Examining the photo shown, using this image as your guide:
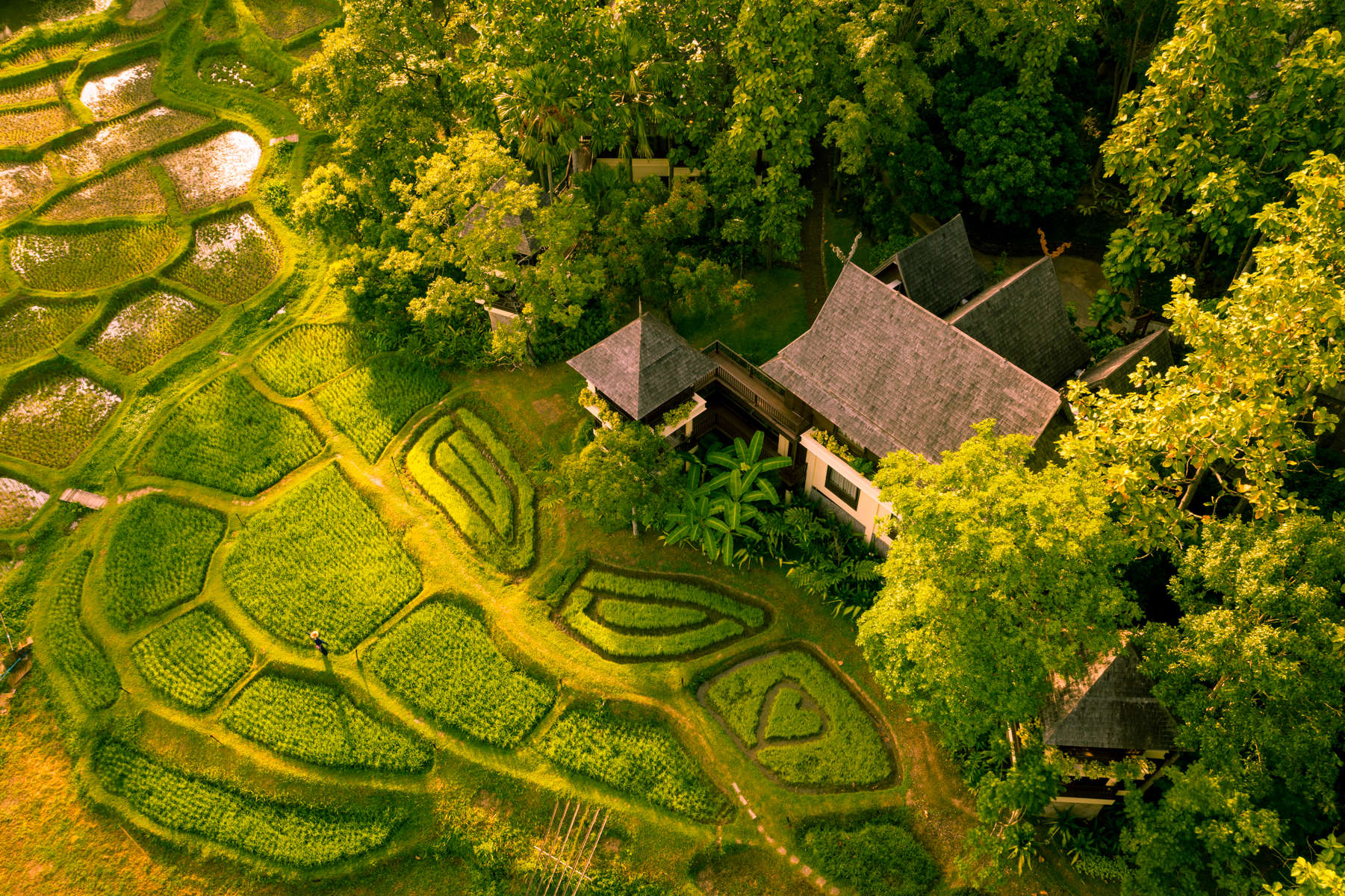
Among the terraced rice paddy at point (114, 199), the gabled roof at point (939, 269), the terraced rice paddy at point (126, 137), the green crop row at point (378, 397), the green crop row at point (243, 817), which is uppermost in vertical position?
the gabled roof at point (939, 269)

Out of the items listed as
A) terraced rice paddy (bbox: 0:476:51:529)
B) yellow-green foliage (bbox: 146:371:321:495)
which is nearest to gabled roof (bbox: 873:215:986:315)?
yellow-green foliage (bbox: 146:371:321:495)

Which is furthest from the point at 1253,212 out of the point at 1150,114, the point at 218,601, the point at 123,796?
the point at 123,796

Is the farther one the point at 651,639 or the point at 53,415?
the point at 53,415

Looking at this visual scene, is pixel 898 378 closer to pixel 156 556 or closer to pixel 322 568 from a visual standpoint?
pixel 322 568

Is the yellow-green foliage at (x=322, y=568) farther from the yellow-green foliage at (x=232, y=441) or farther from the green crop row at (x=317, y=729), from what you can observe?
the yellow-green foliage at (x=232, y=441)

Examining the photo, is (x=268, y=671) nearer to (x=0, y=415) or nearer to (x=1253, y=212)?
(x=0, y=415)

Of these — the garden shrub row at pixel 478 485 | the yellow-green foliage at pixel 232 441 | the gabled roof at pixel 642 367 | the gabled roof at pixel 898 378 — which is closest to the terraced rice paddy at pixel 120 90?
the yellow-green foliage at pixel 232 441

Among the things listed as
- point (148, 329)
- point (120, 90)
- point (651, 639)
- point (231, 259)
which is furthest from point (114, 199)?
point (651, 639)
